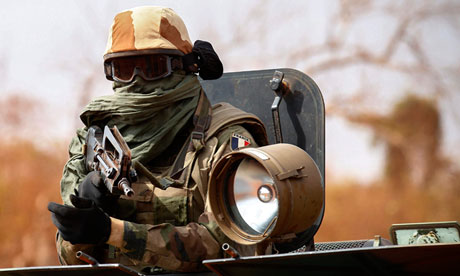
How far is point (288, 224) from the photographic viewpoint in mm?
2832

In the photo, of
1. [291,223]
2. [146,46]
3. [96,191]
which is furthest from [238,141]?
[291,223]

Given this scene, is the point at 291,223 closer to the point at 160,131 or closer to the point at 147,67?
the point at 160,131

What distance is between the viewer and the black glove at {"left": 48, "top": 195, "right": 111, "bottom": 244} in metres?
3.21

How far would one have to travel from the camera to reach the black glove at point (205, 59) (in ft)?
13.1

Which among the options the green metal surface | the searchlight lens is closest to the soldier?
the searchlight lens

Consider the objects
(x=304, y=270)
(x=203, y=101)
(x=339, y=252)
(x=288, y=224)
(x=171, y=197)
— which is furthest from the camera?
(x=203, y=101)

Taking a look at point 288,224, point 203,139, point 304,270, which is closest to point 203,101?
point 203,139

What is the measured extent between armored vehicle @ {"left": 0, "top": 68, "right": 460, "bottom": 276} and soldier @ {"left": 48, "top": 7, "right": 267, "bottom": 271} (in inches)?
11.9

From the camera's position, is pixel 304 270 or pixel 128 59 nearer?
pixel 304 270

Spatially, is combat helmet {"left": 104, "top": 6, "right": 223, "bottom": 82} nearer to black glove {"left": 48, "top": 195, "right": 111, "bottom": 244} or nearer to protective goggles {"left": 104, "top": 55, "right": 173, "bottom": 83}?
protective goggles {"left": 104, "top": 55, "right": 173, "bottom": 83}

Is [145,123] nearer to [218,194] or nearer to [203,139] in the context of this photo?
[203,139]

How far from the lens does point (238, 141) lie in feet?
12.5

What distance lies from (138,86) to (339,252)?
170cm

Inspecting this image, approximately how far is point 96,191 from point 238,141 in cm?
74
